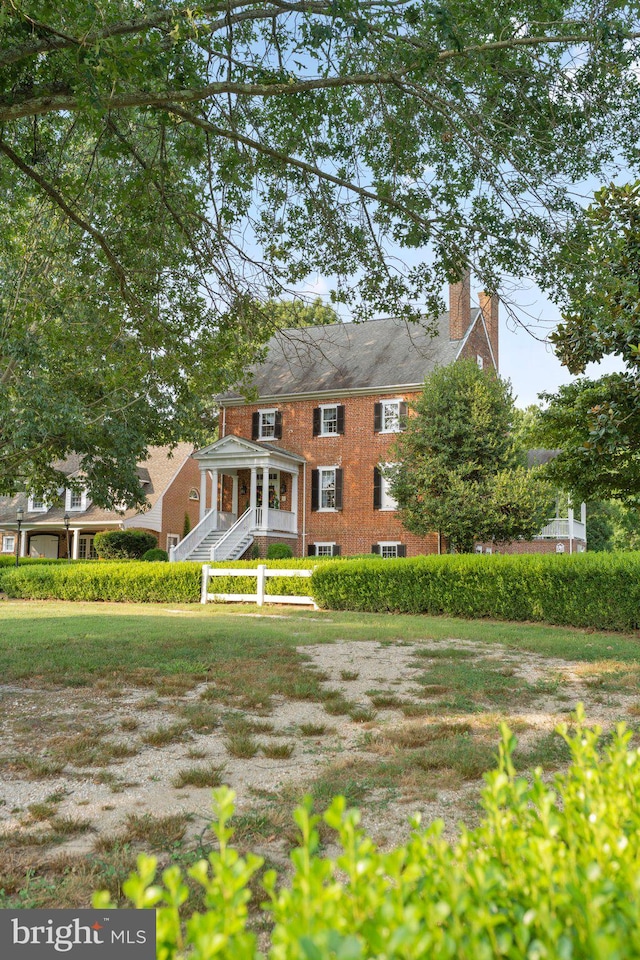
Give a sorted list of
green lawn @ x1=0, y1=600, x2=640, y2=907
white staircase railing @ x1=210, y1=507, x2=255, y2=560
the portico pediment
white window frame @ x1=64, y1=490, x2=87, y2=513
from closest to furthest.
Answer: green lawn @ x1=0, y1=600, x2=640, y2=907 → white staircase railing @ x1=210, y1=507, x2=255, y2=560 → the portico pediment → white window frame @ x1=64, y1=490, x2=87, y2=513

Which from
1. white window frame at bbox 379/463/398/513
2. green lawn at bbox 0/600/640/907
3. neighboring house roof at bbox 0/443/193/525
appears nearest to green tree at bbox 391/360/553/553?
white window frame at bbox 379/463/398/513

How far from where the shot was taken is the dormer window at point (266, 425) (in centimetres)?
Result: 2894

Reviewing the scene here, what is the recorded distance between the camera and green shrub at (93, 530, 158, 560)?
2914 cm

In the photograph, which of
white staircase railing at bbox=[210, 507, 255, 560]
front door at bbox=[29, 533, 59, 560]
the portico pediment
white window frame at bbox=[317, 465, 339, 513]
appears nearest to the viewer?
white staircase railing at bbox=[210, 507, 255, 560]

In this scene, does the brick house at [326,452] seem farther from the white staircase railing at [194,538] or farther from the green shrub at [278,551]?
the green shrub at [278,551]

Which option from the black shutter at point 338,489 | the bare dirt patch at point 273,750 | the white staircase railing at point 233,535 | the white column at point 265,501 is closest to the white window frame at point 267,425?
the white column at point 265,501

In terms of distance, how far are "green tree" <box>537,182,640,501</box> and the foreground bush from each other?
6059mm

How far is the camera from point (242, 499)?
29.6 m

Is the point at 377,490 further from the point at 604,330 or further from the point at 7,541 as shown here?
the point at 7,541

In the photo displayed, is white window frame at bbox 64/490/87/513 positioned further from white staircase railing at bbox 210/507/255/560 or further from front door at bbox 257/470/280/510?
white staircase railing at bbox 210/507/255/560

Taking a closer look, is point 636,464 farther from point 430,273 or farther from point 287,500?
point 287,500

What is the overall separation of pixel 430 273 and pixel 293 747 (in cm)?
572

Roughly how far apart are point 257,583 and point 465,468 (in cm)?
715

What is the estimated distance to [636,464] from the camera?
11422 millimetres
